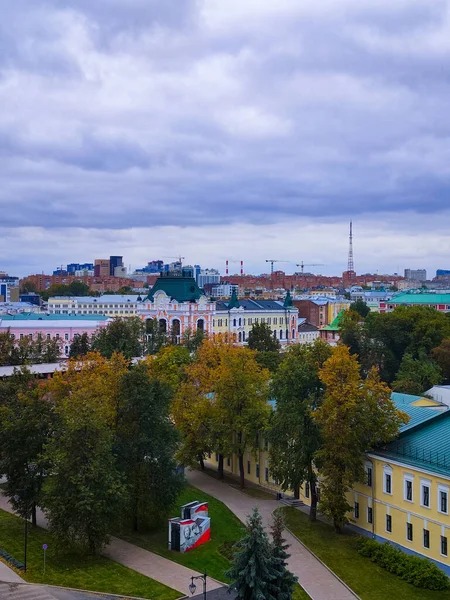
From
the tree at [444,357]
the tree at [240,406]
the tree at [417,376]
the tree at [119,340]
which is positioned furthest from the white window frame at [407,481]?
the tree at [119,340]

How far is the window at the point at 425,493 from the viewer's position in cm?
3127

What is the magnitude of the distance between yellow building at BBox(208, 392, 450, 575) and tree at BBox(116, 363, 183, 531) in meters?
9.29

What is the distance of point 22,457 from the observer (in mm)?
35062

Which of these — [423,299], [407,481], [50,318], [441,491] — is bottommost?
[407,481]

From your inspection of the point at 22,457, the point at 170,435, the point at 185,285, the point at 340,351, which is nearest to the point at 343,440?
the point at 340,351

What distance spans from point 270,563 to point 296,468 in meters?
11.8

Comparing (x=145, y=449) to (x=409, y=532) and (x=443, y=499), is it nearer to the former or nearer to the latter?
(x=409, y=532)

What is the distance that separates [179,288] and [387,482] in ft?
268

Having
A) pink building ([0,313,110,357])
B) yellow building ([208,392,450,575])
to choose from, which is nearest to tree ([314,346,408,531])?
yellow building ([208,392,450,575])

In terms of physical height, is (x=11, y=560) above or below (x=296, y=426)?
below

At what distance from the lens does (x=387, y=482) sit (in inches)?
1328

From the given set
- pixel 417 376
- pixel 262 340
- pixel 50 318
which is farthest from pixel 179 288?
pixel 417 376

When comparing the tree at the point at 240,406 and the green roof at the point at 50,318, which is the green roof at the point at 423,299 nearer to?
the green roof at the point at 50,318

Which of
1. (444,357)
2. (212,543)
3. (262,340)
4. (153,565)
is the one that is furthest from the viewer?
(262,340)
